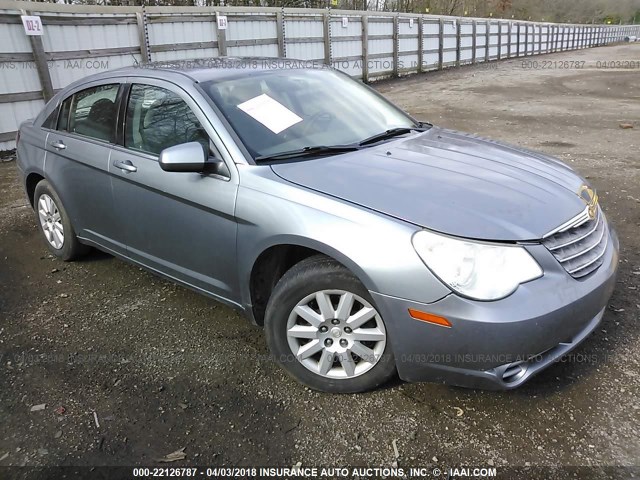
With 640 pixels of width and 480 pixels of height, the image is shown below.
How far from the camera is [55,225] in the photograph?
4.32 meters

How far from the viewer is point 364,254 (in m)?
2.30

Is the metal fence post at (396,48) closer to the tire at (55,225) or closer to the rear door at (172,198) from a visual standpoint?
the tire at (55,225)

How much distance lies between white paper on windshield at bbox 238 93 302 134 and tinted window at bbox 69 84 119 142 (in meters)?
1.08

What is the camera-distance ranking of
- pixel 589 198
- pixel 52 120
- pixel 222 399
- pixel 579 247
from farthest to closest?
pixel 52 120, pixel 589 198, pixel 222 399, pixel 579 247

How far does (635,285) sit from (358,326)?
7.45 ft

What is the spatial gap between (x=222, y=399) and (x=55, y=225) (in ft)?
8.33

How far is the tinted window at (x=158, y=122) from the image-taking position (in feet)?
10.1

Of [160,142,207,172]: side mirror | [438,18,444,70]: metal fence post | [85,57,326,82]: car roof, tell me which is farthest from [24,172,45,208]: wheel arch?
[438,18,444,70]: metal fence post

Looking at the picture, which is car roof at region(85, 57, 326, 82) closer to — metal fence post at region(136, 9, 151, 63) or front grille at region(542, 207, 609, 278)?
front grille at region(542, 207, 609, 278)

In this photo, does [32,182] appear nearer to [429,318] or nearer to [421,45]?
[429,318]

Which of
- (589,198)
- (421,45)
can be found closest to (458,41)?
(421,45)

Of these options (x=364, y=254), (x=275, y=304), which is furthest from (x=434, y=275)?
(x=275, y=304)

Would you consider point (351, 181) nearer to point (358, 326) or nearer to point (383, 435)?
point (358, 326)

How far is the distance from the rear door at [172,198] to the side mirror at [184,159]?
11 centimetres
